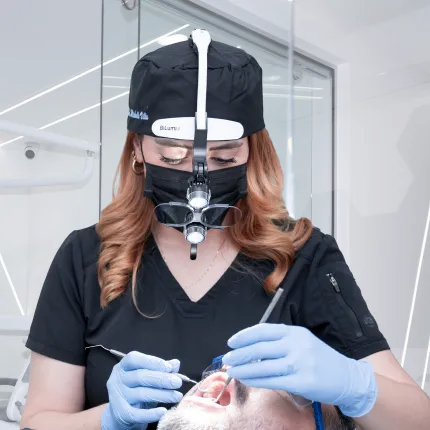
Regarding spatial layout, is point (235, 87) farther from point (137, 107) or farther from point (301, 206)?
point (301, 206)

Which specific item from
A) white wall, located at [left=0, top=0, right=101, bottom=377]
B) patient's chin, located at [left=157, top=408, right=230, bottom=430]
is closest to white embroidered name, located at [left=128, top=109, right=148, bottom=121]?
patient's chin, located at [left=157, top=408, right=230, bottom=430]

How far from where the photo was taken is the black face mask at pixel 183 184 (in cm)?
125

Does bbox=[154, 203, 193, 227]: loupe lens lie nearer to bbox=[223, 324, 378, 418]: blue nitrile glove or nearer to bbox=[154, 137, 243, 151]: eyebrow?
bbox=[154, 137, 243, 151]: eyebrow

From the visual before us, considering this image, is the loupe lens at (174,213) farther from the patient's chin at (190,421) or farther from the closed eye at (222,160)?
the patient's chin at (190,421)

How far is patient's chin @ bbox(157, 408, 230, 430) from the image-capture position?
1024mm

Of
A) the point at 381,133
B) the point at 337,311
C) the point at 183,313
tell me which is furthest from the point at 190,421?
the point at 381,133

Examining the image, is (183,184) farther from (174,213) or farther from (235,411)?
(235,411)

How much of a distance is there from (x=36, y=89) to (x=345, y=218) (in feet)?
5.08

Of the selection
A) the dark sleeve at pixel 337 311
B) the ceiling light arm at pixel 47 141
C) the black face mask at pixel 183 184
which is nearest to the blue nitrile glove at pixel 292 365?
the dark sleeve at pixel 337 311

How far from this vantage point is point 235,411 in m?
1.07

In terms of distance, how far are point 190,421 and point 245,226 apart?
1.64 ft

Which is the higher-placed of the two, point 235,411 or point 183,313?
point 183,313

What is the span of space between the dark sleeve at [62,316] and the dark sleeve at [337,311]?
450mm

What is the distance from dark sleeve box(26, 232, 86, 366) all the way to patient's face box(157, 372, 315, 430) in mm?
308
